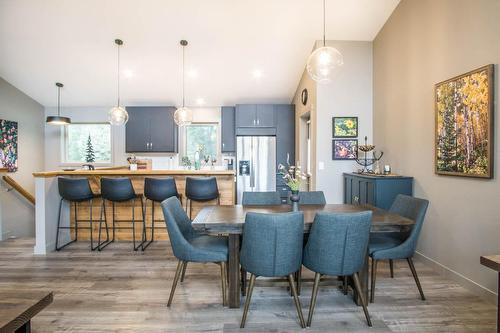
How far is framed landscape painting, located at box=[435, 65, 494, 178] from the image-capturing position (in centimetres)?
255

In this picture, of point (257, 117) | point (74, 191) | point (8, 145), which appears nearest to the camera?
point (74, 191)

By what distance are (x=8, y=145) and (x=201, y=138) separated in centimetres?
366

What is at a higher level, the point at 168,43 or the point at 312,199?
the point at 168,43

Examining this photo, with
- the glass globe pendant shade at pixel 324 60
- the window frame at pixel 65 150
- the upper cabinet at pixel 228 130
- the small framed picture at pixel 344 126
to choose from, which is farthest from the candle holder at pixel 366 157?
the window frame at pixel 65 150

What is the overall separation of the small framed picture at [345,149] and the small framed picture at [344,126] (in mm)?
89

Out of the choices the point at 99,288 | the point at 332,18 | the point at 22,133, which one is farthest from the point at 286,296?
the point at 22,133

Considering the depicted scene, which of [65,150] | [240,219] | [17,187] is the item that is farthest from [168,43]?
[65,150]

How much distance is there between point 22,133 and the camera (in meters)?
6.36

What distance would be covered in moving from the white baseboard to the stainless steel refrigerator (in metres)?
3.27

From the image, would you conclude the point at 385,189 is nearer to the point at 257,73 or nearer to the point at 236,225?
the point at 236,225

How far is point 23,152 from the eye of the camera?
635 cm

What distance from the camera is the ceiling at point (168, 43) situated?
165 inches

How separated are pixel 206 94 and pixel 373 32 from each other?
11.1ft

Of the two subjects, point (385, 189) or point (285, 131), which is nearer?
point (385, 189)
